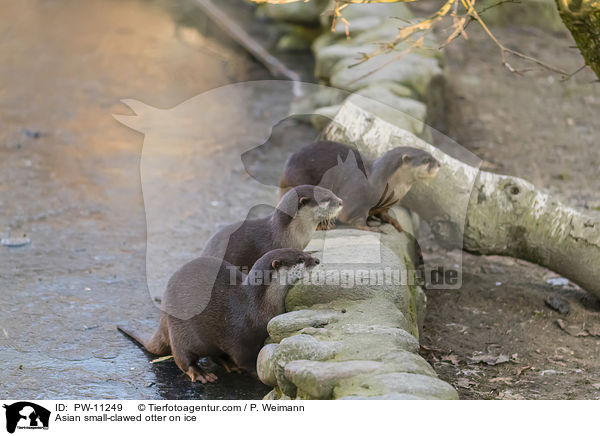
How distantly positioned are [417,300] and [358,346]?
1035 millimetres

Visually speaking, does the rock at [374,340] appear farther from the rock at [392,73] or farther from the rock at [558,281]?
the rock at [392,73]

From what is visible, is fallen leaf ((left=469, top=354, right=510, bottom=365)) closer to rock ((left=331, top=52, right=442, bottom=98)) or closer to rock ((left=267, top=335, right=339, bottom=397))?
rock ((left=267, top=335, right=339, bottom=397))

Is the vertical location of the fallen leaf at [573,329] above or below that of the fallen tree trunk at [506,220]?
below

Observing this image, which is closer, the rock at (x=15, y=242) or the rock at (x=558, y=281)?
the rock at (x=558, y=281)

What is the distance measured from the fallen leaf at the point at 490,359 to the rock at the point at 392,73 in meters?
3.08

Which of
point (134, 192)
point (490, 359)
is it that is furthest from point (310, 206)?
point (134, 192)

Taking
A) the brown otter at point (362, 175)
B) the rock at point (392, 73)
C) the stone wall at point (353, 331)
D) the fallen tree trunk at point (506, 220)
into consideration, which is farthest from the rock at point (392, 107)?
the stone wall at point (353, 331)

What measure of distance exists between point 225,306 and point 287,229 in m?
0.52

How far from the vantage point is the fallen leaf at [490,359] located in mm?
3564

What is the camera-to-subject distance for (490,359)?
3588 millimetres
